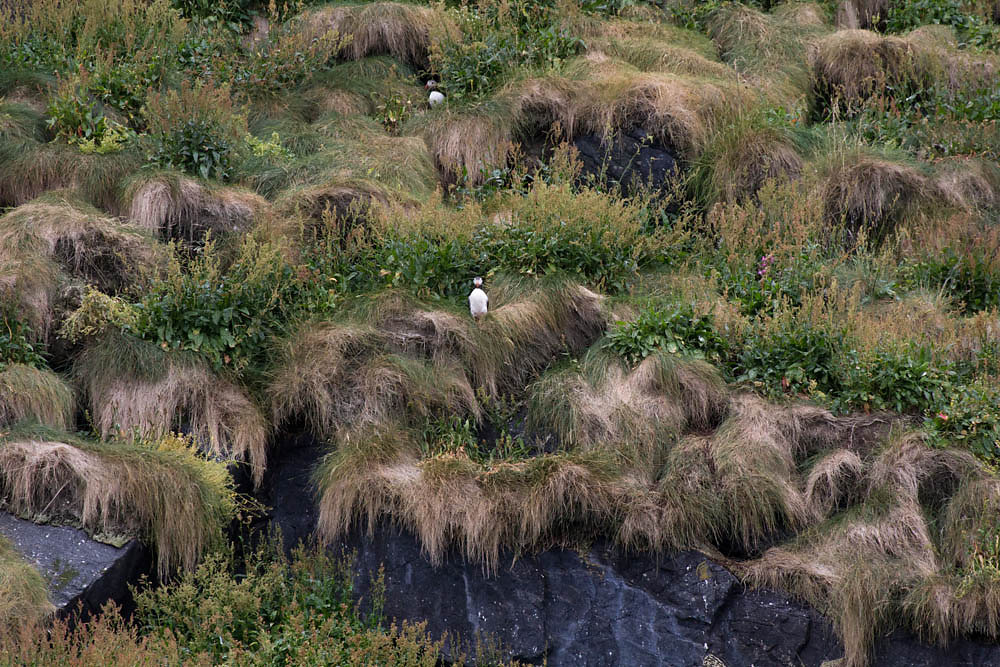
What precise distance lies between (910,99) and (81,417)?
8309mm

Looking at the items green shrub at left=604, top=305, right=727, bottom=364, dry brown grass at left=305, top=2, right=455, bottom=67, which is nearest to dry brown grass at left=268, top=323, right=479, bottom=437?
green shrub at left=604, top=305, right=727, bottom=364

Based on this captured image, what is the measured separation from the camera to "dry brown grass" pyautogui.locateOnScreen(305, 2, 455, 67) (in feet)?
38.0

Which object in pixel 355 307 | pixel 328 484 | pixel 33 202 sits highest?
pixel 33 202

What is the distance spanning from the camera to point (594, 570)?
24.0 ft

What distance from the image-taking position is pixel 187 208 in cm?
909

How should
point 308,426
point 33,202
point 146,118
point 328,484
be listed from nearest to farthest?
point 328,484
point 308,426
point 33,202
point 146,118

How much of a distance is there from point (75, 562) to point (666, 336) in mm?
4419

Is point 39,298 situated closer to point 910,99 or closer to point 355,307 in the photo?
point 355,307

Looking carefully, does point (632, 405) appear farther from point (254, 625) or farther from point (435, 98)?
point (435, 98)

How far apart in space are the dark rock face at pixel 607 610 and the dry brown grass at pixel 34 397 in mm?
2191

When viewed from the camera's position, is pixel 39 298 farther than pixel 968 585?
Yes

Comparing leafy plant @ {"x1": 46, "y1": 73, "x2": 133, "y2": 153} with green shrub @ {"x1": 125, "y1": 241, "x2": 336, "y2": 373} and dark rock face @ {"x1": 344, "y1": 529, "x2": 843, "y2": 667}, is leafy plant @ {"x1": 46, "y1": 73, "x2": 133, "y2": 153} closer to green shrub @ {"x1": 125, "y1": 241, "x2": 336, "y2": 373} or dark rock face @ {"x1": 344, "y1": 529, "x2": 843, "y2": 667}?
green shrub @ {"x1": 125, "y1": 241, "x2": 336, "y2": 373}

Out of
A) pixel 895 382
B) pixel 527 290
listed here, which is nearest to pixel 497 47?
pixel 527 290

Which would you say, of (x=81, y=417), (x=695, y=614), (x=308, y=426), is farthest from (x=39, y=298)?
(x=695, y=614)
